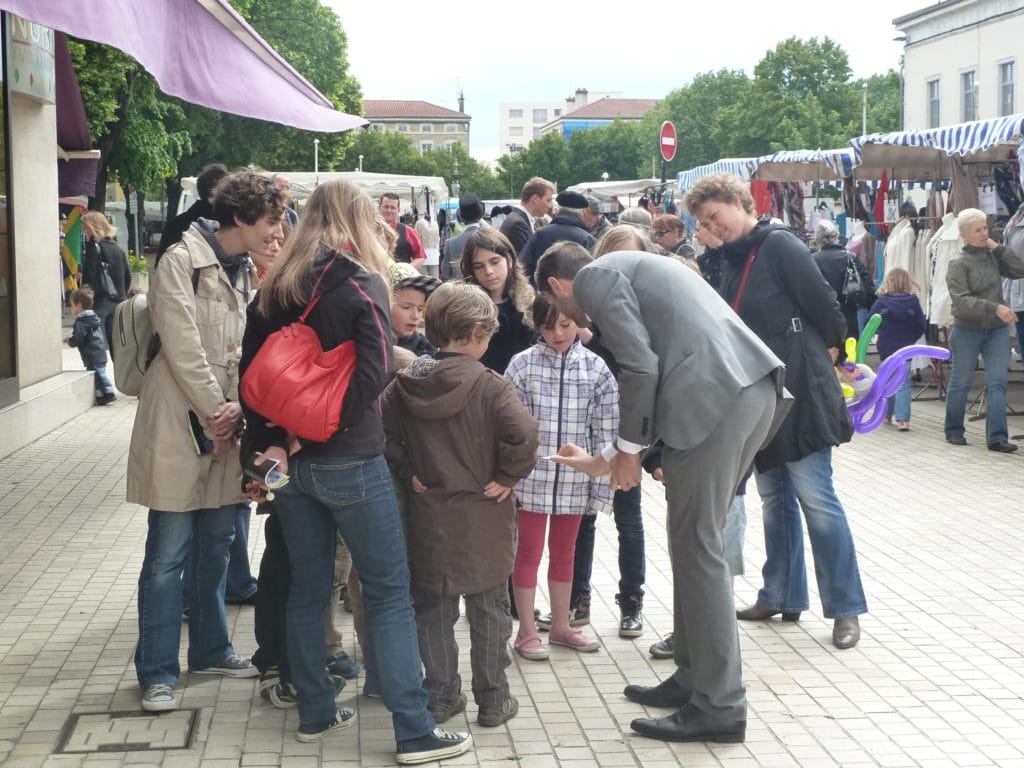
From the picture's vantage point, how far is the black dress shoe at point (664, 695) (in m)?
4.85

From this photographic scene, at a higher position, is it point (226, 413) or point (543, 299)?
point (543, 299)

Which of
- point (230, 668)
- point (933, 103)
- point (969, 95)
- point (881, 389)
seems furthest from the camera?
point (933, 103)

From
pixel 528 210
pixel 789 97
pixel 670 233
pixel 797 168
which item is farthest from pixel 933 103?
pixel 528 210

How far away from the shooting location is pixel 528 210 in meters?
10.6

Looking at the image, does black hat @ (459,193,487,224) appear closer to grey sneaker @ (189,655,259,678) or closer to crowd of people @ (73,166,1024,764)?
crowd of people @ (73,166,1024,764)

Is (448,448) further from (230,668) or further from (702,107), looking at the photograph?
(702,107)

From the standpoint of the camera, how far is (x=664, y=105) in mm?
102625

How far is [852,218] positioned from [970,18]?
33.5 m

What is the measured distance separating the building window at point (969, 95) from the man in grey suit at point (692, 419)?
45.4 m

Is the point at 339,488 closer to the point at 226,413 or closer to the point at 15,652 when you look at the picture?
the point at 226,413

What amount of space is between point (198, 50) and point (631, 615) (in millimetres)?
3092

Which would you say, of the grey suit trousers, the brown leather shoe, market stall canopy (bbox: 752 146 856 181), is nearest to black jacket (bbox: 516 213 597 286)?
the brown leather shoe

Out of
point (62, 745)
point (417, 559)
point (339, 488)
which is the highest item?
point (339, 488)

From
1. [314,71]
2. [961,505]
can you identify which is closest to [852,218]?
[961,505]
